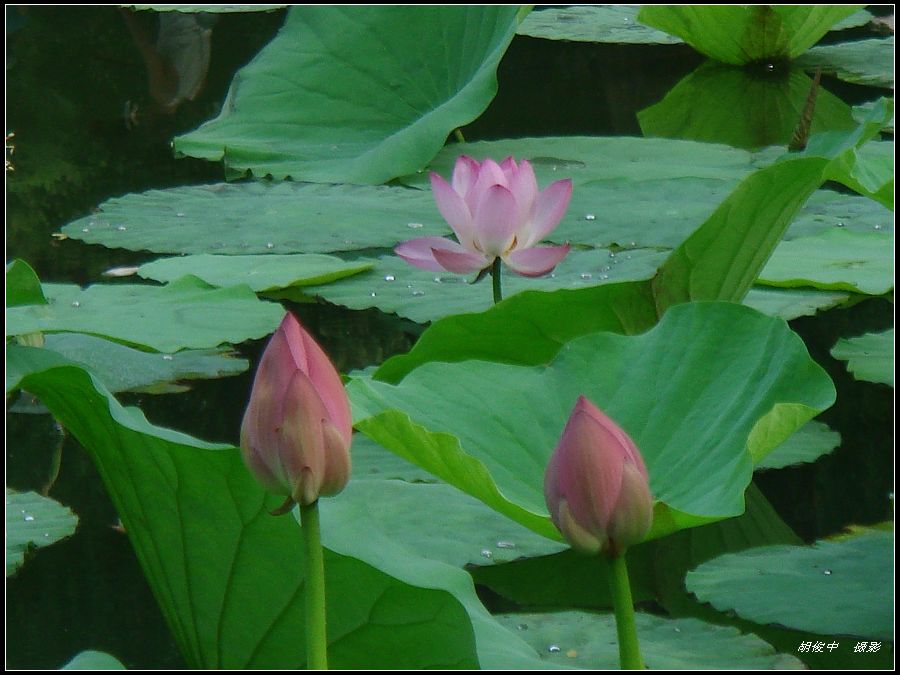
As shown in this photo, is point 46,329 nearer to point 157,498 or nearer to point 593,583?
point 157,498

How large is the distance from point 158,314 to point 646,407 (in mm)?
654

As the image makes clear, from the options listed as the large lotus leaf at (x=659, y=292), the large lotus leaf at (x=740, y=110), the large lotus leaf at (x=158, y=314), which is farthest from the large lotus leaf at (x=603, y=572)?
the large lotus leaf at (x=740, y=110)

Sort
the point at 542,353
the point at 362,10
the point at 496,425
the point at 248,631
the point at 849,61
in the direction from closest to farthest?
1. the point at 248,631
2. the point at 496,425
3. the point at 542,353
4. the point at 362,10
5. the point at 849,61

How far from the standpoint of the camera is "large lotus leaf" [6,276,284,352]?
1.28 metres

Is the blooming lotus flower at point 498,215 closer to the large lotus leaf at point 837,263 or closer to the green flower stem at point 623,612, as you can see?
the large lotus leaf at point 837,263

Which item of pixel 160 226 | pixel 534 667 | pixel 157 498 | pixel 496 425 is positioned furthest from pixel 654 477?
pixel 160 226

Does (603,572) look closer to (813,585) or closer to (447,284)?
(813,585)

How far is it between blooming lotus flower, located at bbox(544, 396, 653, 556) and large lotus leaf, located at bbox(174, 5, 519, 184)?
4.48ft

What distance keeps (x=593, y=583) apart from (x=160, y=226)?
108cm

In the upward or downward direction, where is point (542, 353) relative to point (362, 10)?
downward

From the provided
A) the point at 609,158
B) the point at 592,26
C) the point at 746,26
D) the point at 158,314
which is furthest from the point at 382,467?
the point at 592,26

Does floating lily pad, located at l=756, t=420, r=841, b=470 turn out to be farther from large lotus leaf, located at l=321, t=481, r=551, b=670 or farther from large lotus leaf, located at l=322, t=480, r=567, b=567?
large lotus leaf, located at l=321, t=481, r=551, b=670

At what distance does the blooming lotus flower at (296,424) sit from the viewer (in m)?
0.59

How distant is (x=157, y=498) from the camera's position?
0.79 m
